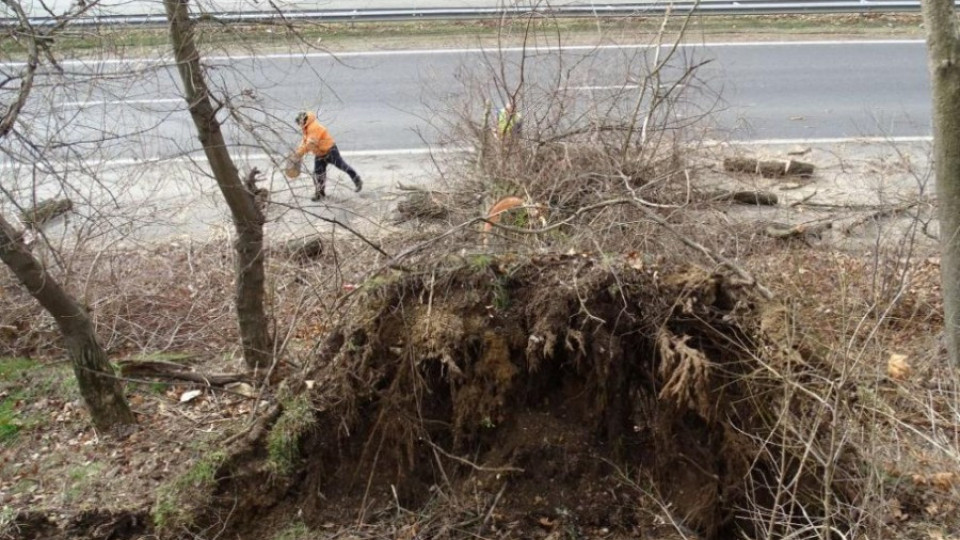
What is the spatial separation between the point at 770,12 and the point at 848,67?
115 inches

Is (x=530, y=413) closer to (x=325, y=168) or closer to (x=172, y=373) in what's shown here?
(x=172, y=373)

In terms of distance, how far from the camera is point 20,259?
5781 millimetres

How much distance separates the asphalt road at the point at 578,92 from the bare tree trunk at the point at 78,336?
170 cm

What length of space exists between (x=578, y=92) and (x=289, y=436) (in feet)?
18.3

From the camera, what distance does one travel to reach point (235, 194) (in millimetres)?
6148

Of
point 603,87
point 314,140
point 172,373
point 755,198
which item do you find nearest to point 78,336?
point 172,373

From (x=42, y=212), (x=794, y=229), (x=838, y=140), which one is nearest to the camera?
(x=42, y=212)

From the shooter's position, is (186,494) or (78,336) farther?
(78,336)

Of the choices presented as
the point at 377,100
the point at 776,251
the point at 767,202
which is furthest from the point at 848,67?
the point at 377,100

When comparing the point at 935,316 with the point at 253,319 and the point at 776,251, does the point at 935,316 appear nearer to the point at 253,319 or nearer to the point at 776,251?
the point at 776,251

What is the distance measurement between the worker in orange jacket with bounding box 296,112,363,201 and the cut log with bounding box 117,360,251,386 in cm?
210

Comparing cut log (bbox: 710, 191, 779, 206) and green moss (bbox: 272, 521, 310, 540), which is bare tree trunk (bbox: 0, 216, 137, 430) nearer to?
green moss (bbox: 272, 521, 310, 540)

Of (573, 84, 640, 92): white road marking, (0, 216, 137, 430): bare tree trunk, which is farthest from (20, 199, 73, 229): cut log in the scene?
(573, 84, 640, 92): white road marking

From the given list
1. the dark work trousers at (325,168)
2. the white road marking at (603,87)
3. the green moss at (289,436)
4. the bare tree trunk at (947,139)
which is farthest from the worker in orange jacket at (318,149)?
the bare tree trunk at (947,139)
